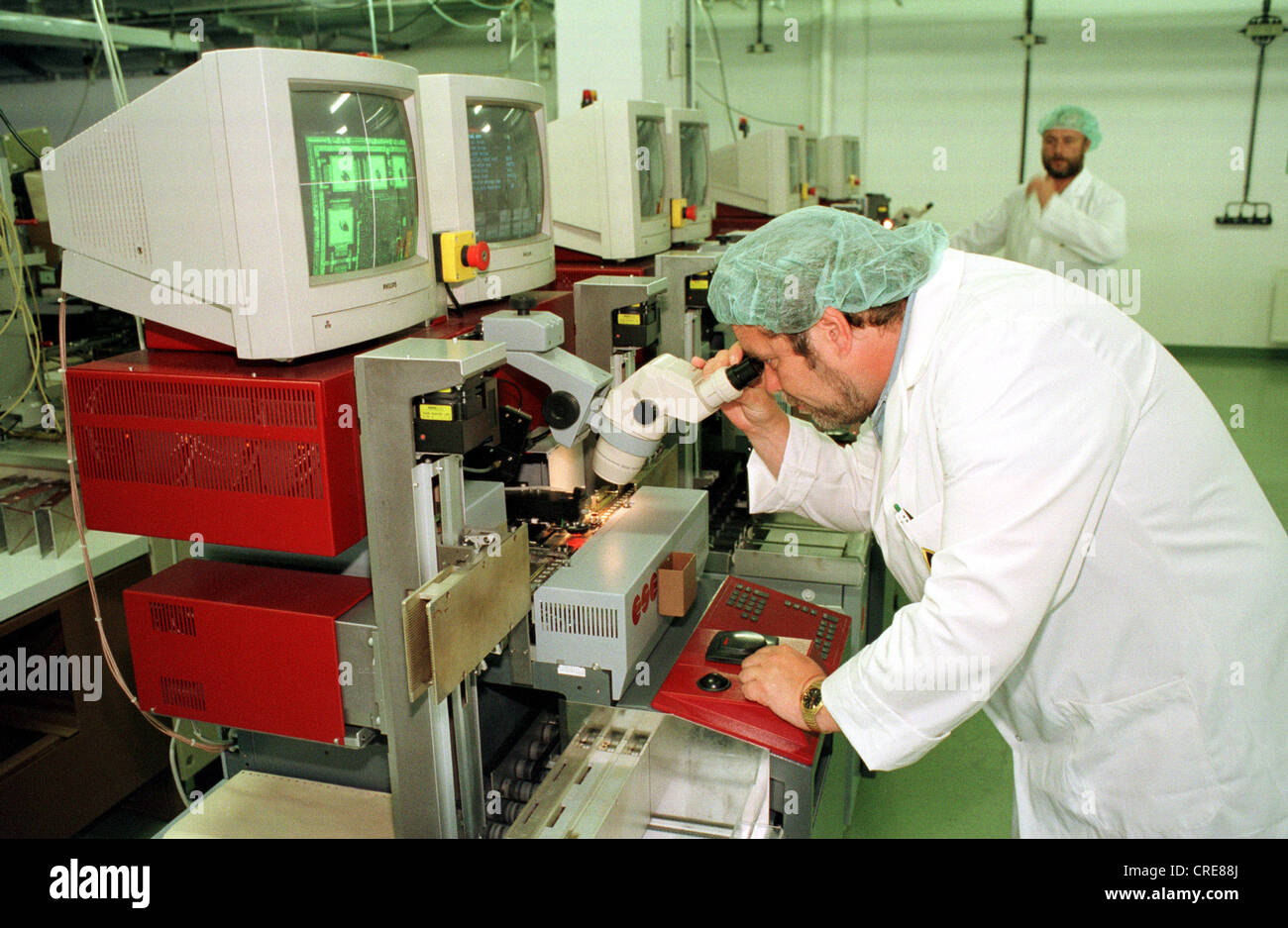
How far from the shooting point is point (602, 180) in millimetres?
2365

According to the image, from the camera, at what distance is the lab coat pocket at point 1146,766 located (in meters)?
1.22

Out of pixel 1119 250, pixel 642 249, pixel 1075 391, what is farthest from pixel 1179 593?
pixel 1119 250

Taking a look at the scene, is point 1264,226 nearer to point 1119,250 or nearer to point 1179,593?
point 1119,250

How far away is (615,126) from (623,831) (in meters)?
1.67

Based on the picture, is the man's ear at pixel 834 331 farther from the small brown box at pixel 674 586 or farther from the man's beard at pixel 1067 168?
the man's beard at pixel 1067 168

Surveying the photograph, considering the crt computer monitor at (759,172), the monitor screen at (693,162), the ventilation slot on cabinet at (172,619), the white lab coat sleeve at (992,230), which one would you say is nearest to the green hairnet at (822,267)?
the ventilation slot on cabinet at (172,619)

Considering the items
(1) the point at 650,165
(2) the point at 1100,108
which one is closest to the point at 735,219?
(1) the point at 650,165

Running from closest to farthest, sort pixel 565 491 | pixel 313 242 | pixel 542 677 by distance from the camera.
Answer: pixel 313 242 → pixel 542 677 → pixel 565 491

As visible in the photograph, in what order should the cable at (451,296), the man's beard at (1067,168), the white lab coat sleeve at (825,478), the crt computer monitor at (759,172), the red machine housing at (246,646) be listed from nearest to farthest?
the red machine housing at (246,646) → the cable at (451,296) → the white lab coat sleeve at (825,478) → the crt computer monitor at (759,172) → the man's beard at (1067,168)

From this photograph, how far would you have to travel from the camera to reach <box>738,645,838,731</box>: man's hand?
134 cm

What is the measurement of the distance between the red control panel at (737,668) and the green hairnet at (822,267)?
0.55 metres

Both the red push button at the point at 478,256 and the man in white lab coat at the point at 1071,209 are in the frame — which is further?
the man in white lab coat at the point at 1071,209
